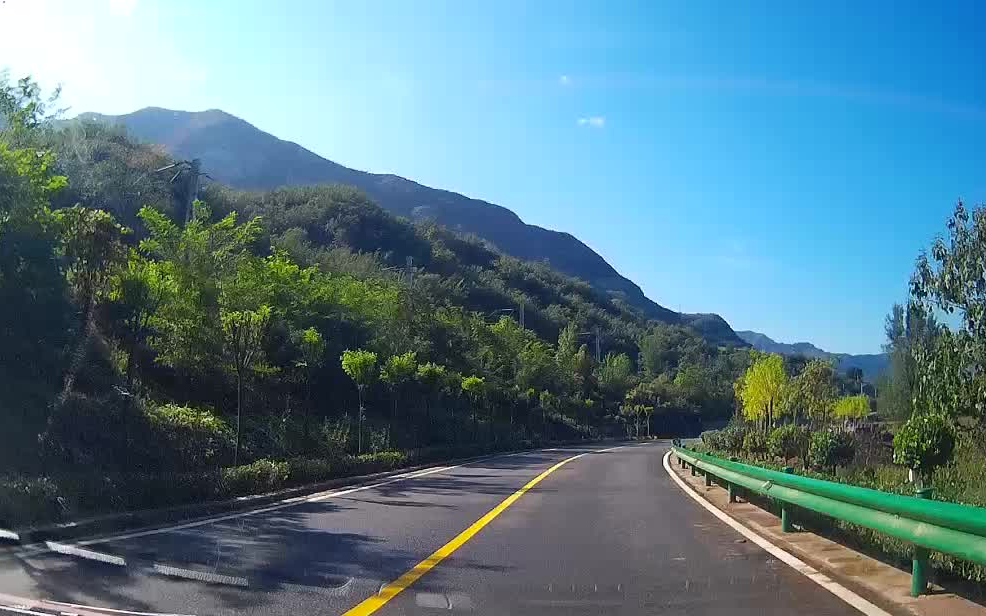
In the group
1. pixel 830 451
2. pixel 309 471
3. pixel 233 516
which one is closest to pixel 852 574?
pixel 233 516

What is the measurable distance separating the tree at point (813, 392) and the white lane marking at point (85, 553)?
39.0 m

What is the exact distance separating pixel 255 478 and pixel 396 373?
1341 centimetres

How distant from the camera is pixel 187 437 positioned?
19.2 metres

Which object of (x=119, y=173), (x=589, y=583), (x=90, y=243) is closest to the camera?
(x=589, y=583)

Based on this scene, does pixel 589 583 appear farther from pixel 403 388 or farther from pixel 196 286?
pixel 403 388

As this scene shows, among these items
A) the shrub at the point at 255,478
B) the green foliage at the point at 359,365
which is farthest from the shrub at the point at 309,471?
the green foliage at the point at 359,365

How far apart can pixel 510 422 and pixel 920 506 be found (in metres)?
48.8

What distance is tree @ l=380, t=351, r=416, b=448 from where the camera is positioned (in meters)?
29.1

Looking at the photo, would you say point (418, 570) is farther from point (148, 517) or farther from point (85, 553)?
point (148, 517)

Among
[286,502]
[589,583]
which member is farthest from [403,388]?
[589,583]

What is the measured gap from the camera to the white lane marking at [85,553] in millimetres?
8648

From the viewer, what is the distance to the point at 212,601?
23.1 feet

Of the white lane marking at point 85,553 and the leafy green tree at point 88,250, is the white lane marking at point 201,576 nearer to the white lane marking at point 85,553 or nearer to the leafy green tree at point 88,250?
the white lane marking at point 85,553

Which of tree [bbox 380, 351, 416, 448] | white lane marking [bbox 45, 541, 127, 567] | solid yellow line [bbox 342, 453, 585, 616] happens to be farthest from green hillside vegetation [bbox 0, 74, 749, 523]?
solid yellow line [bbox 342, 453, 585, 616]
